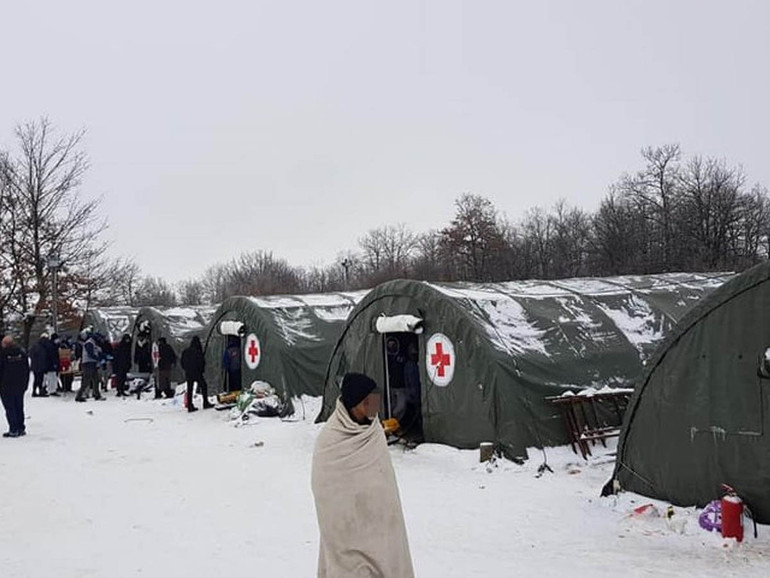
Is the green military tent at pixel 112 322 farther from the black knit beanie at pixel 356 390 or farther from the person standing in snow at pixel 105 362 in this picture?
the black knit beanie at pixel 356 390

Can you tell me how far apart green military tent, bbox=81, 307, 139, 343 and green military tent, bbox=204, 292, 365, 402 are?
7.66m

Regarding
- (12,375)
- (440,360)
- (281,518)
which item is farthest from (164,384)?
(281,518)

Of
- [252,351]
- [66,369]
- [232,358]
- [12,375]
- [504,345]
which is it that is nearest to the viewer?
[504,345]

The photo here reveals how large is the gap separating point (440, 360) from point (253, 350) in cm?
697

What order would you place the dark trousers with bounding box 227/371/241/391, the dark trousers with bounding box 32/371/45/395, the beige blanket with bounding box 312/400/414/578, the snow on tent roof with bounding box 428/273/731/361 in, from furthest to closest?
1. the dark trousers with bounding box 32/371/45/395
2. the dark trousers with bounding box 227/371/241/391
3. the snow on tent roof with bounding box 428/273/731/361
4. the beige blanket with bounding box 312/400/414/578

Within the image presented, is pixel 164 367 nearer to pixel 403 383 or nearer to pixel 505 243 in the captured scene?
pixel 403 383

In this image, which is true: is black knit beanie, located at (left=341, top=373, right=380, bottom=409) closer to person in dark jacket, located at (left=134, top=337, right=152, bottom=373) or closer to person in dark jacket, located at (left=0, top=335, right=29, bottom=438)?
person in dark jacket, located at (left=0, top=335, right=29, bottom=438)

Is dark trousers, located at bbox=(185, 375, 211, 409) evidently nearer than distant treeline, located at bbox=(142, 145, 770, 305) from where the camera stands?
Yes

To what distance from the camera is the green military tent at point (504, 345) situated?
1043cm

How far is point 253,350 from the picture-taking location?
17234 mm

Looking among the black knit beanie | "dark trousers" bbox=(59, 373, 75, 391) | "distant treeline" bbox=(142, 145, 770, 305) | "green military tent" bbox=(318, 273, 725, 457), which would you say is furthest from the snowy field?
"distant treeline" bbox=(142, 145, 770, 305)

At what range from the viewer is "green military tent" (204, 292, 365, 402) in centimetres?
1620

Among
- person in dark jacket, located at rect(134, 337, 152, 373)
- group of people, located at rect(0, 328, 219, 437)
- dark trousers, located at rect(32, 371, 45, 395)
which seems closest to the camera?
group of people, located at rect(0, 328, 219, 437)

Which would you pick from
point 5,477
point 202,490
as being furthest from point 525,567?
point 5,477
